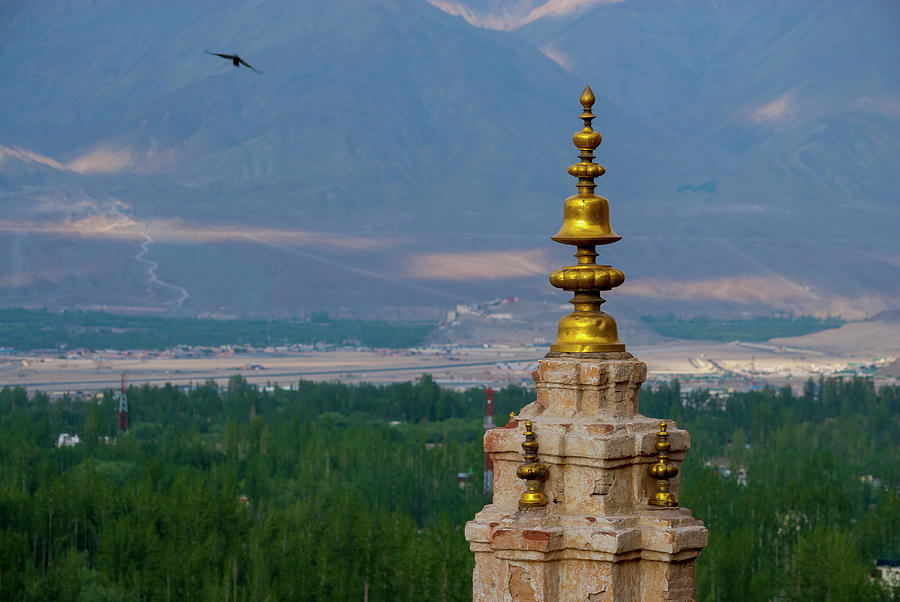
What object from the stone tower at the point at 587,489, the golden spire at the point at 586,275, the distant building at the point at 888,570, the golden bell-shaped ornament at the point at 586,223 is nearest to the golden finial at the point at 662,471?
the stone tower at the point at 587,489

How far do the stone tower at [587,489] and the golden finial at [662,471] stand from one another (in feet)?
0.04

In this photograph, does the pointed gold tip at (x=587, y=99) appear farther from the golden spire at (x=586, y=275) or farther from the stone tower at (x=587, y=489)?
the stone tower at (x=587, y=489)

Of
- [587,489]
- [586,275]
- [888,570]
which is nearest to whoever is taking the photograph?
[587,489]

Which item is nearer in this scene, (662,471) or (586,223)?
(662,471)

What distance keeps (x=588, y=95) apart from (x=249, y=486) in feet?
326

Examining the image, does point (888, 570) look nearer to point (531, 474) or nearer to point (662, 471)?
point (662, 471)

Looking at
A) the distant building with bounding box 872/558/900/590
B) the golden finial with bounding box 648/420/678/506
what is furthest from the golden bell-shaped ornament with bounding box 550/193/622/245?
the distant building with bounding box 872/558/900/590

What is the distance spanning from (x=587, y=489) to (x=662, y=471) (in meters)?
0.87

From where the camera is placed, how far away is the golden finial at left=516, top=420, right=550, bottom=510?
18.2m

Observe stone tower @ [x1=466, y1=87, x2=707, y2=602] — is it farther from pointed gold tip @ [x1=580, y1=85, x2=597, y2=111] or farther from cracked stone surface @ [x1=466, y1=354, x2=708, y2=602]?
pointed gold tip @ [x1=580, y1=85, x2=597, y2=111]

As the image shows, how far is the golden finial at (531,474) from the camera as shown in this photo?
18250mm

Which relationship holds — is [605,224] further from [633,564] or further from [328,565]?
[328,565]

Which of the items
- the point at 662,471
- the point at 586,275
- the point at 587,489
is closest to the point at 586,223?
the point at 586,275

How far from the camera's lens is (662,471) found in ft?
60.8
